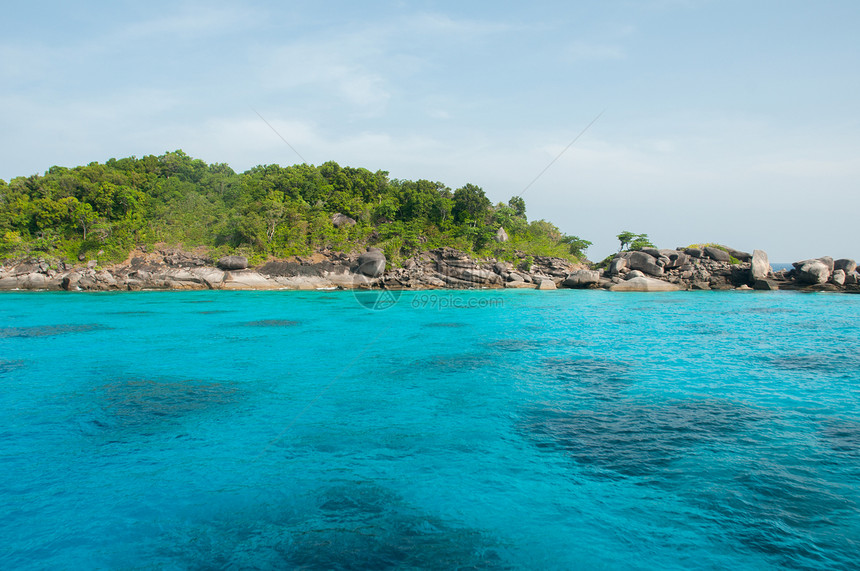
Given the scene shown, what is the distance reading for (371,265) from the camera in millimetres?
58812

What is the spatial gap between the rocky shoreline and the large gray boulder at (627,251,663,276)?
12 centimetres

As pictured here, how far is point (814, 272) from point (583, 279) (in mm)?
26307

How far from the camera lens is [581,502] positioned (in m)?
7.43

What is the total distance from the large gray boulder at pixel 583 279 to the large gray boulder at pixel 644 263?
4839 mm

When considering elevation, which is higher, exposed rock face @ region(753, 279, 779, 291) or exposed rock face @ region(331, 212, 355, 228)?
exposed rock face @ region(331, 212, 355, 228)

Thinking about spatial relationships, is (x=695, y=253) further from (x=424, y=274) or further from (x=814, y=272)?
(x=424, y=274)

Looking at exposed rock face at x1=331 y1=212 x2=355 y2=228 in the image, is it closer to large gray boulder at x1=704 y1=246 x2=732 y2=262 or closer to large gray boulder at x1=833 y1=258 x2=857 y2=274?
large gray boulder at x1=704 y1=246 x2=732 y2=262

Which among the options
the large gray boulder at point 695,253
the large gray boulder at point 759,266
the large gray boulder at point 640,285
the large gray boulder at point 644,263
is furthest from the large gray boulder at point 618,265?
the large gray boulder at point 759,266

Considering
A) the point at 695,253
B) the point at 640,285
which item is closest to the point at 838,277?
the point at 695,253

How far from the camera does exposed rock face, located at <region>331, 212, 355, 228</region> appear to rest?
69062mm

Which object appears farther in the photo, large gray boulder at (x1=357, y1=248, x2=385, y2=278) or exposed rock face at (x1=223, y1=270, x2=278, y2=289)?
large gray boulder at (x1=357, y1=248, x2=385, y2=278)

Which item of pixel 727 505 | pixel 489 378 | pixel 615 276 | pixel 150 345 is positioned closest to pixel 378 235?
pixel 615 276

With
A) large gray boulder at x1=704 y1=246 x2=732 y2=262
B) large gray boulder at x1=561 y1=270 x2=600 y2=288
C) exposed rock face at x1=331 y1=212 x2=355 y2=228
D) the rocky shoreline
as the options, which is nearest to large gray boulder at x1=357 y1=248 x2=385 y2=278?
the rocky shoreline

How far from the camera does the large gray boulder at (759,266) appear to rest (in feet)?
179
